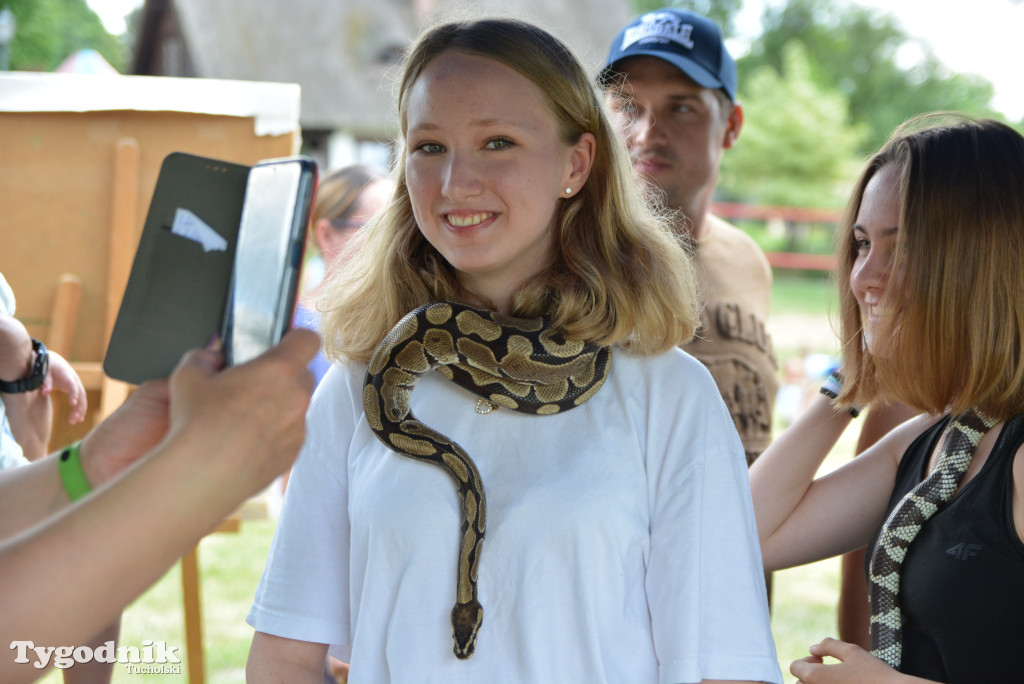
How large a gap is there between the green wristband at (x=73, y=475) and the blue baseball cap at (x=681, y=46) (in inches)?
101

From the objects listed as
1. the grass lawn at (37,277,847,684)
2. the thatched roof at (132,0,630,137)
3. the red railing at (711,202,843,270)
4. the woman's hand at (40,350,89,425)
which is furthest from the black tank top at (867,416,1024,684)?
the thatched roof at (132,0,630,137)

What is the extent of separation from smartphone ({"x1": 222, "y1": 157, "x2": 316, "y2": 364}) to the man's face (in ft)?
7.84

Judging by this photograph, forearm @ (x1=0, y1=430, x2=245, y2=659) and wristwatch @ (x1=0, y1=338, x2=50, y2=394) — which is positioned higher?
wristwatch @ (x1=0, y1=338, x2=50, y2=394)

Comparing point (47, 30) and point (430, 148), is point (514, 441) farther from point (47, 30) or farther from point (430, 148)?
point (47, 30)

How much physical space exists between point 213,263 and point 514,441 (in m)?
0.89

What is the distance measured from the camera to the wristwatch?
271 centimetres

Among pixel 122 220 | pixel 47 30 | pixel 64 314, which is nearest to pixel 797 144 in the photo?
pixel 47 30

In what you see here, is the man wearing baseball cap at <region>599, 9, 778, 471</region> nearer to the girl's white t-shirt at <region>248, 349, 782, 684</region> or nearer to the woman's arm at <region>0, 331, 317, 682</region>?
the girl's white t-shirt at <region>248, 349, 782, 684</region>

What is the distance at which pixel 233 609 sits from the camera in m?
5.77

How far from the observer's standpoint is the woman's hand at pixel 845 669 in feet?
6.66

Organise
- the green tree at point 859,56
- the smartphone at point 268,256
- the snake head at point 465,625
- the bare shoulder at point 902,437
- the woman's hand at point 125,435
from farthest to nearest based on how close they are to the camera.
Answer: the green tree at point 859,56 → the bare shoulder at point 902,437 → the snake head at point 465,625 → the woman's hand at point 125,435 → the smartphone at point 268,256

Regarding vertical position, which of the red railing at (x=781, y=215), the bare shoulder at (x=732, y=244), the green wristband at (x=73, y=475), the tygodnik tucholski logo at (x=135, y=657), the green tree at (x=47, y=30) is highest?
the green tree at (x=47, y=30)

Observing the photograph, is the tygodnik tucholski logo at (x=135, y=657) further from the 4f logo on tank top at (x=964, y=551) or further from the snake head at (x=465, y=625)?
the 4f logo on tank top at (x=964, y=551)

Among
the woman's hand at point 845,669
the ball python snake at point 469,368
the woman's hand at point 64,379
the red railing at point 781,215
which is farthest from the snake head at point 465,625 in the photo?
the red railing at point 781,215
